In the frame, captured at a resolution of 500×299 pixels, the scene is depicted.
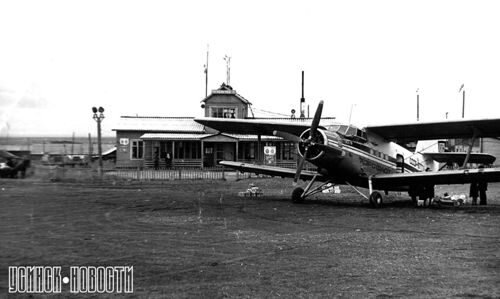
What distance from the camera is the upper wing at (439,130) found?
1777 centimetres

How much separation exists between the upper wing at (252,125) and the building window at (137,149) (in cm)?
2769

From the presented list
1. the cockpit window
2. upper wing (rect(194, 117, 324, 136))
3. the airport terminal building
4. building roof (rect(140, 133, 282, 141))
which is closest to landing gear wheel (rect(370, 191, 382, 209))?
the cockpit window

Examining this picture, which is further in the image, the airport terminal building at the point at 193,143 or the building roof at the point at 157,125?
the building roof at the point at 157,125

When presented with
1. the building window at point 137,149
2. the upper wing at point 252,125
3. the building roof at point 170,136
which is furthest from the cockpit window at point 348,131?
the building window at point 137,149

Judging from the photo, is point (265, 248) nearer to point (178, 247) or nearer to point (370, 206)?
point (178, 247)

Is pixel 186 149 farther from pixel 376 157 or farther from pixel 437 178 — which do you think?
pixel 437 178

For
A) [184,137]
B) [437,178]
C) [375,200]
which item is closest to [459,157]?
[437,178]

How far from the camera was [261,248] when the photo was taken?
8656 millimetres

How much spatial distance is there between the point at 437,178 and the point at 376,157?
2.45m

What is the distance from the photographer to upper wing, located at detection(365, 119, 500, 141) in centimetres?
1777

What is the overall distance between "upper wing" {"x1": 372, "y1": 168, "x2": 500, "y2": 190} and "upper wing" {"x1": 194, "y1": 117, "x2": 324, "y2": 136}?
13.0 feet

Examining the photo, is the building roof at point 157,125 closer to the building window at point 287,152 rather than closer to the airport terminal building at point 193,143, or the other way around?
the airport terminal building at point 193,143

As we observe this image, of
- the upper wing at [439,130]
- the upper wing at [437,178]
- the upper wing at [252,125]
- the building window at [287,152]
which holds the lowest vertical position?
the upper wing at [437,178]

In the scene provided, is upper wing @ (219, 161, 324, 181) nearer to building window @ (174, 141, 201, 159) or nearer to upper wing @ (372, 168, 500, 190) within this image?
upper wing @ (372, 168, 500, 190)
